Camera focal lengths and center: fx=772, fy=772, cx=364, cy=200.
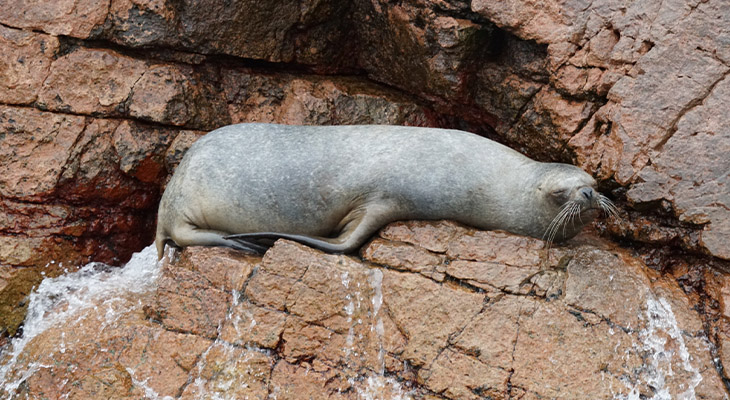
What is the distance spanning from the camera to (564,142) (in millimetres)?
5582

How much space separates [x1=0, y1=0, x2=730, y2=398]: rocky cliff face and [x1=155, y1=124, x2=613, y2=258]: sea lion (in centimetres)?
35

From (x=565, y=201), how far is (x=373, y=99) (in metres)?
2.26

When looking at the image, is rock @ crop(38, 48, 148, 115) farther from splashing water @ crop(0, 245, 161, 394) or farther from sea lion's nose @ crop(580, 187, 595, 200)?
sea lion's nose @ crop(580, 187, 595, 200)

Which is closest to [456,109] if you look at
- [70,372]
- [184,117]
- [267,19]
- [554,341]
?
[267,19]

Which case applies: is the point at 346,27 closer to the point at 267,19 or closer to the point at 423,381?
the point at 267,19

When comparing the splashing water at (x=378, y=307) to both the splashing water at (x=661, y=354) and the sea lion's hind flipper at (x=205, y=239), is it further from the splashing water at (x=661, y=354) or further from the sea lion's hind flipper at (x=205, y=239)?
the splashing water at (x=661, y=354)

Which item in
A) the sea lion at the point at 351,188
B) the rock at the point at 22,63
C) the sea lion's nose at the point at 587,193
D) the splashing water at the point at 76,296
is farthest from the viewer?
the rock at the point at 22,63

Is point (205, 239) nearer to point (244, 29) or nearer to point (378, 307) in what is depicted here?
point (378, 307)

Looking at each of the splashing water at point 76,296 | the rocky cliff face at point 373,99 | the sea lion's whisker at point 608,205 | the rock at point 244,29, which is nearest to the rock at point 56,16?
the rocky cliff face at point 373,99

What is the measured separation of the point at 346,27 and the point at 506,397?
3715 mm

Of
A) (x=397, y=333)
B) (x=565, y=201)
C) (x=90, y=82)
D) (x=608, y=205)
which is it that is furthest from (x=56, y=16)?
(x=608, y=205)

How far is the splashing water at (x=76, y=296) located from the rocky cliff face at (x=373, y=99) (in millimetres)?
137

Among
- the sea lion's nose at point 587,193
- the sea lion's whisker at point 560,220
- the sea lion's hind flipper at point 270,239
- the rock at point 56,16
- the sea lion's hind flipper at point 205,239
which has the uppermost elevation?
the rock at point 56,16

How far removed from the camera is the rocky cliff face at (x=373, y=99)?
486 centimetres
